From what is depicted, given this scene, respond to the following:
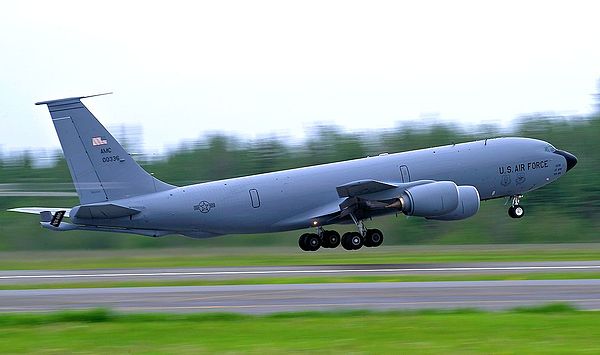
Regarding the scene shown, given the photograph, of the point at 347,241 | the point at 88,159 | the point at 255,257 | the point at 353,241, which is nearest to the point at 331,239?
the point at 347,241

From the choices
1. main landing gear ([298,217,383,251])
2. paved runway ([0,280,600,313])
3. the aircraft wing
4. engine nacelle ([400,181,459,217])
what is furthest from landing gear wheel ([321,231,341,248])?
paved runway ([0,280,600,313])

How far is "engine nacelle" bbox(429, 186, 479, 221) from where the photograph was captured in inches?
1566

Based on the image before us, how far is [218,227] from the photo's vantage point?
40.2 meters

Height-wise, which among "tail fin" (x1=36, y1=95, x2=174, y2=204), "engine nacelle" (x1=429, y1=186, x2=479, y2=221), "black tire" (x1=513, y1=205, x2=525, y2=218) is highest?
"tail fin" (x1=36, y1=95, x2=174, y2=204)

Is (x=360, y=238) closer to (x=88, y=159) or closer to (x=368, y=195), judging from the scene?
(x=368, y=195)

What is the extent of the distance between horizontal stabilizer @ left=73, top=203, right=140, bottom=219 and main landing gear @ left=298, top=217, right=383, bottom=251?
786cm

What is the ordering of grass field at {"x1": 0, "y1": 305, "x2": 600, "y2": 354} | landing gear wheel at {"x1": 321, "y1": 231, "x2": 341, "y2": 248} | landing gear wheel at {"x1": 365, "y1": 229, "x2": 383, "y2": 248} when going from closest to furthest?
grass field at {"x1": 0, "y1": 305, "x2": 600, "y2": 354}
landing gear wheel at {"x1": 365, "y1": 229, "x2": 383, "y2": 248}
landing gear wheel at {"x1": 321, "y1": 231, "x2": 341, "y2": 248}

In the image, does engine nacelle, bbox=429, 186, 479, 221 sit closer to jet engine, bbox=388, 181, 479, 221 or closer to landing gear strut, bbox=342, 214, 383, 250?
jet engine, bbox=388, 181, 479, 221

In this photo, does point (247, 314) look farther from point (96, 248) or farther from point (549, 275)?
point (96, 248)

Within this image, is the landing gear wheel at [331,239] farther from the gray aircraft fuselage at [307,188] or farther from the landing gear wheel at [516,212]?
the landing gear wheel at [516,212]

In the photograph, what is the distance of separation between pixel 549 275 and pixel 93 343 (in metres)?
16.5

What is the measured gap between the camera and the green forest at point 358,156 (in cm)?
4666

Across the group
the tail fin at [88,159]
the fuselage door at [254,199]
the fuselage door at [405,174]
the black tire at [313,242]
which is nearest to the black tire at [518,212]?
the fuselage door at [405,174]

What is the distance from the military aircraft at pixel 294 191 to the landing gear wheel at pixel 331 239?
41 millimetres
